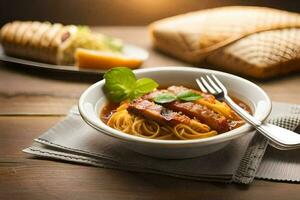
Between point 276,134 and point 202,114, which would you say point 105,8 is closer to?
point 202,114

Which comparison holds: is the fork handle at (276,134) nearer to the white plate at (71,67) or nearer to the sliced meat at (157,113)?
the sliced meat at (157,113)

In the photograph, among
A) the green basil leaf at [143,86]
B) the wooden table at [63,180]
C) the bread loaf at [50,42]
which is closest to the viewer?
the wooden table at [63,180]

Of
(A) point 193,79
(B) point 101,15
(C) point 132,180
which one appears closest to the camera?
(C) point 132,180

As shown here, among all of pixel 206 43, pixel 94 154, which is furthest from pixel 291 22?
pixel 94 154

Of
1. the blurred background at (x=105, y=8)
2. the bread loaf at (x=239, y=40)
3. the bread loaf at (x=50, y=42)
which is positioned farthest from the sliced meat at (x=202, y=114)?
the blurred background at (x=105, y=8)

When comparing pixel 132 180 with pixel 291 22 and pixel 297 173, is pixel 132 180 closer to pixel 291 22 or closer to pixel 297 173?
pixel 297 173

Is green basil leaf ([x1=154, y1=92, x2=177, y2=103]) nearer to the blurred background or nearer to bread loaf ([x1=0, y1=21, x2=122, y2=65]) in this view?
bread loaf ([x1=0, y1=21, x2=122, y2=65])

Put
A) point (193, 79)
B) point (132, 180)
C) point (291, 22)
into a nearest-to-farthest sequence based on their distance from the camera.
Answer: point (132, 180), point (193, 79), point (291, 22)
